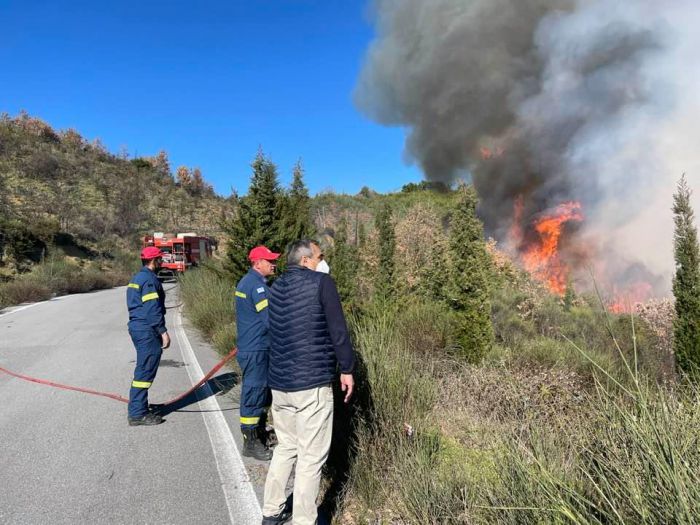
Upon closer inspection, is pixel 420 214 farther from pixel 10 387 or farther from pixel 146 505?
pixel 146 505

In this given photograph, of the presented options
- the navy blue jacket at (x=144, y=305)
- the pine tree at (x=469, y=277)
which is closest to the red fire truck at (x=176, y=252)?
the pine tree at (x=469, y=277)

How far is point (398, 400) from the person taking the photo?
3.56 metres

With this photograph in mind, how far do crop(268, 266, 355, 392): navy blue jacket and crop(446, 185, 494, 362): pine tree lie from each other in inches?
287

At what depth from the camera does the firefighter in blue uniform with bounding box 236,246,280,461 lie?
378 cm

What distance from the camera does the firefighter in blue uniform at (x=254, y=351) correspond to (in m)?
3.78

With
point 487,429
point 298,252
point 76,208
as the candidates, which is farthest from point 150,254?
point 76,208

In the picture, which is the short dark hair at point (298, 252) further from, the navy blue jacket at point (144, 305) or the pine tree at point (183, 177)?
the pine tree at point (183, 177)

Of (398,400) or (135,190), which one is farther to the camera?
(135,190)

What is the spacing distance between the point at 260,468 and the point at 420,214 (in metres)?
21.4

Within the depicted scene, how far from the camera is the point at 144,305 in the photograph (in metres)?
4.68

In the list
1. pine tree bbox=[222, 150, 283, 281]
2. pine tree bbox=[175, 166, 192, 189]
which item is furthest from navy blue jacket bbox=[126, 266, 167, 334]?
pine tree bbox=[175, 166, 192, 189]

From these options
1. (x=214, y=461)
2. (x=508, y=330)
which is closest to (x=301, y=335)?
(x=214, y=461)

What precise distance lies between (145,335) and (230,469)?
1.82m

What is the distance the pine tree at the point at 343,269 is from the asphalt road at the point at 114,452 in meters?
5.96
